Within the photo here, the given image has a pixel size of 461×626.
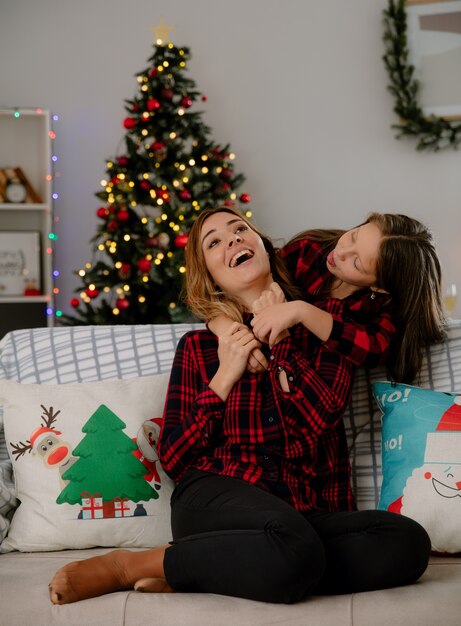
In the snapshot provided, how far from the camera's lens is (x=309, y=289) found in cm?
209

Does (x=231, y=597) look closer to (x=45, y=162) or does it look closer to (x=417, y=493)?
(x=417, y=493)

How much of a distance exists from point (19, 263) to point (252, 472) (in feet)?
10.3

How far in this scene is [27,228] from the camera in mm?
4707

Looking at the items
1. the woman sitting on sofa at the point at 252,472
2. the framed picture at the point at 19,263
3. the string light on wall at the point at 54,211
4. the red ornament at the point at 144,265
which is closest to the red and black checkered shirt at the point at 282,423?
the woman sitting on sofa at the point at 252,472

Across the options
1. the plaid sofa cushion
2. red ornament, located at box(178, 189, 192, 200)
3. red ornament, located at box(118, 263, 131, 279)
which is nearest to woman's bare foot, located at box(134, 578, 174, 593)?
the plaid sofa cushion

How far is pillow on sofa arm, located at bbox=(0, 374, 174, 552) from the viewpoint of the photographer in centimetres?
180

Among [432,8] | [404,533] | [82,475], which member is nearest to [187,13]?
[432,8]

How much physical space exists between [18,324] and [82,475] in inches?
113

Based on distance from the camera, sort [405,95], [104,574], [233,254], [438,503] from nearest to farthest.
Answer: [104,574] → [438,503] → [233,254] → [405,95]

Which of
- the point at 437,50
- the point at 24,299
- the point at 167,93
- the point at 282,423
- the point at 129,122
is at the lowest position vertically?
the point at 282,423

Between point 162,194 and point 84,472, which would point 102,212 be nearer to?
point 162,194

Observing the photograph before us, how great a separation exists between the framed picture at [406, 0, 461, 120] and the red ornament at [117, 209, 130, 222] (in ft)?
5.94

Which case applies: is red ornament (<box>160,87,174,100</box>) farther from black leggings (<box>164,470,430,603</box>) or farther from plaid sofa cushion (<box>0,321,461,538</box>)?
black leggings (<box>164,470,430,603</box>)

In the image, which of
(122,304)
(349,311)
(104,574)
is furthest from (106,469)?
(122,304)
